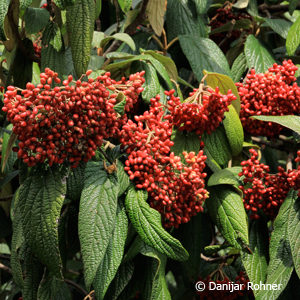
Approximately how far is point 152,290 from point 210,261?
2.40 ft

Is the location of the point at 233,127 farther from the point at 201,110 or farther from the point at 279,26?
the point at 279,26

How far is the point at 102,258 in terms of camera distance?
1302mm

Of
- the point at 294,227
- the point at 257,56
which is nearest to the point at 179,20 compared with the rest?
the point at 257,56

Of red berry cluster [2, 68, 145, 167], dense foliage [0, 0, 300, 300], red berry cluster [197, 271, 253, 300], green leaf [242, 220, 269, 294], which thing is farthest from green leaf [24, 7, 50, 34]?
red berry cluster [197, 271, 253, 300]

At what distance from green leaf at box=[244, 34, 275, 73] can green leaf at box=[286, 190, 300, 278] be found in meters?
0.69

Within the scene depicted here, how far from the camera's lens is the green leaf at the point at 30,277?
147 cm

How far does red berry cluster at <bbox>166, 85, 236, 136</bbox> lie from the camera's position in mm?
1531

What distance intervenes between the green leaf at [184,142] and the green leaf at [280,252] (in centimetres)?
33

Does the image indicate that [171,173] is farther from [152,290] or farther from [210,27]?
[210,27]

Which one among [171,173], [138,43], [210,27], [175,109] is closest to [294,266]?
[171,173]

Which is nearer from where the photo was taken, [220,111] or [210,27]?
[220,111]

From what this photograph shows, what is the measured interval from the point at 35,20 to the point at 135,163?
1.89 ft

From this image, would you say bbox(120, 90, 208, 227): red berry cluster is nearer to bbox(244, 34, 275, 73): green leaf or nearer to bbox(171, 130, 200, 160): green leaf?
bbox(171, 130, 200, 160): green leaf

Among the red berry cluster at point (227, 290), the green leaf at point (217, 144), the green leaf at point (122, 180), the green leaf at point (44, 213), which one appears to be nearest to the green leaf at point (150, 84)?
the green leaf at point (217, 144)
